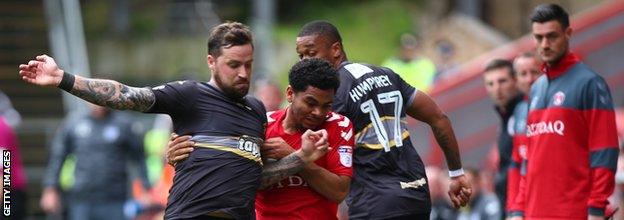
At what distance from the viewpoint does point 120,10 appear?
82.1ft

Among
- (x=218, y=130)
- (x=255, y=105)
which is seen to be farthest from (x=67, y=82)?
(x=255, y=105)

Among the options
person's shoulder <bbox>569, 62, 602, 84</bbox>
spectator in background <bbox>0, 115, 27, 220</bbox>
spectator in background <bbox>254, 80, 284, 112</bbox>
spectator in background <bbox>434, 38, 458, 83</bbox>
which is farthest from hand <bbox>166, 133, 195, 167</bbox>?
spectator in background <bbox>434, 38, 458, 83</bbox>

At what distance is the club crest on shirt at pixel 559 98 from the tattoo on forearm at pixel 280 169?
233 cm

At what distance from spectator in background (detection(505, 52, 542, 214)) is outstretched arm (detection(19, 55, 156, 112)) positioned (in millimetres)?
3466

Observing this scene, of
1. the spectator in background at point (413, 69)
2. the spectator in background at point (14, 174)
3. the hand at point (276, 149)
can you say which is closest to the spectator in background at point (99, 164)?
the spectator in background at point (14, 174)

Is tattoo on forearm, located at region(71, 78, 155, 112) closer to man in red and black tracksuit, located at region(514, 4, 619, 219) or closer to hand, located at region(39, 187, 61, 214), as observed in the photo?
man in red and black tracksuit, located at region(514, 4, 619, 219)

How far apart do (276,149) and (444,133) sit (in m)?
1.44

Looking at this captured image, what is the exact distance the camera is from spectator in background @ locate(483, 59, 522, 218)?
1212 cm

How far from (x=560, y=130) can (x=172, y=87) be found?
3.02m

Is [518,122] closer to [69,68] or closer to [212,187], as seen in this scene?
[212,187]

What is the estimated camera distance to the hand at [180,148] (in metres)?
8.09

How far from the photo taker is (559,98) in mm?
9805

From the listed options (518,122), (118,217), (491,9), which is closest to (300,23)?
(491,9)

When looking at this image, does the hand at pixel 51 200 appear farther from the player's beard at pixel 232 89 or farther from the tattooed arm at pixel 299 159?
the player's beard at pixel 232 89
